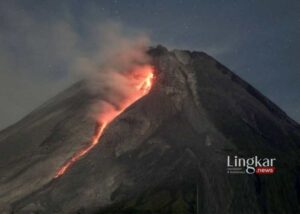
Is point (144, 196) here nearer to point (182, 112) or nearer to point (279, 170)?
point (182, 112)

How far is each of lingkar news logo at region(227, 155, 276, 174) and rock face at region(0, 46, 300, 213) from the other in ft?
6.21

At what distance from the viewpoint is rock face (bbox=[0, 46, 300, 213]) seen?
516ft

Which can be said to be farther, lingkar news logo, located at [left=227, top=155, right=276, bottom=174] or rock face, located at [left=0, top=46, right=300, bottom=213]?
lingkar news logo, located at [left=227, top=155, right=276, bottom=174]

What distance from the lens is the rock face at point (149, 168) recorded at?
157250 mm

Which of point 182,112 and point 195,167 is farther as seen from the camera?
point 182,112

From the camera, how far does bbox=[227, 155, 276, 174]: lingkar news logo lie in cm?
16962

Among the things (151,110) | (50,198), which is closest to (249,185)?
(151,110)

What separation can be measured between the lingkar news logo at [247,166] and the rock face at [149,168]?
6.21 ft

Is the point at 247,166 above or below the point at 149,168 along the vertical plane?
above

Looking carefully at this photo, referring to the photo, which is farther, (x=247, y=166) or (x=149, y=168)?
(x=247, y=166)

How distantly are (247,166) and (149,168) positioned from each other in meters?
31.4

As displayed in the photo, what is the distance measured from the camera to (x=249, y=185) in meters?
166

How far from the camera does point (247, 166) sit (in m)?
170

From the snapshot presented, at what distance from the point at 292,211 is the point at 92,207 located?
2649 inches
